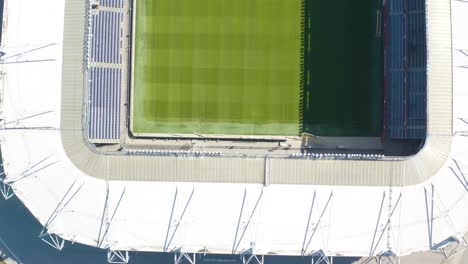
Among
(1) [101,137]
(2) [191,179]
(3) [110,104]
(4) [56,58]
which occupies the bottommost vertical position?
(2) [191,179]

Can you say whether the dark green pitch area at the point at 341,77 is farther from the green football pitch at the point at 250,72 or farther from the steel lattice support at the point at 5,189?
the steel lattice support at the point at 5,189

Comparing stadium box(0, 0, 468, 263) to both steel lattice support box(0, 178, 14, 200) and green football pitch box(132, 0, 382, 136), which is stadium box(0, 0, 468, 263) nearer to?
steel lattice support box(0, 178, 14, 200)

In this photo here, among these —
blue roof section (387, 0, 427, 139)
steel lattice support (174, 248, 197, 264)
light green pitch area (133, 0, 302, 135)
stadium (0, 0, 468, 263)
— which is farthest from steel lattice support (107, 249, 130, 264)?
blue roof section (387, 0, 427, 139)

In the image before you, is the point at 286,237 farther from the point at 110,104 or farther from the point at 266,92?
the point at 110,104

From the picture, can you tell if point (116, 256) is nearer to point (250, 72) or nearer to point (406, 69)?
point (250, 72)

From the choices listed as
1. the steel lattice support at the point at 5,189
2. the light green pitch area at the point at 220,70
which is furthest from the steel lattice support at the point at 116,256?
the light green pitch area at the point at 220,70

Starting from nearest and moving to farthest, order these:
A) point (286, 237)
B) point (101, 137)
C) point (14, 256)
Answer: point (286, 237)
point (101, 137)
point (14, 256)

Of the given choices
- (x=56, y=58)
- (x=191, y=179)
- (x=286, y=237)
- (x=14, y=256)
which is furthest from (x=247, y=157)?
(x=14, y=256)
